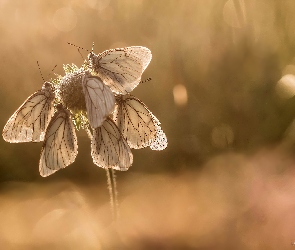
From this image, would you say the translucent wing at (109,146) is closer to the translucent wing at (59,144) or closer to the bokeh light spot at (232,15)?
the translucent wing at (59,144)

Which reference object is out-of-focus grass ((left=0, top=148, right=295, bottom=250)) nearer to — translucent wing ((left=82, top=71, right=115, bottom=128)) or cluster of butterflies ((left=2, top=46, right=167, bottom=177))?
cluster of butterflies ((left=2, top=46, right=167, bottom=177))

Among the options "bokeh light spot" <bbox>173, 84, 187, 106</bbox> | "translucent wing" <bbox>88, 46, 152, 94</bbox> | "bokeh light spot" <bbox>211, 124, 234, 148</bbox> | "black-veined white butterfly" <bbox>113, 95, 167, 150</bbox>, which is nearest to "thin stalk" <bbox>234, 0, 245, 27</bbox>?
"bokeh light spot" <bbox>173, 84, 187, 106</bbox>

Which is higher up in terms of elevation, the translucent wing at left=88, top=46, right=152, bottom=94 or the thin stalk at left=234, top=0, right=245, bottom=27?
the thin stalk at left=234, top=0, right=245, bottom=27

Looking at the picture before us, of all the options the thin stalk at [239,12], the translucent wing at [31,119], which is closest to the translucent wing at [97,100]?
the translucent wing at [31,119]

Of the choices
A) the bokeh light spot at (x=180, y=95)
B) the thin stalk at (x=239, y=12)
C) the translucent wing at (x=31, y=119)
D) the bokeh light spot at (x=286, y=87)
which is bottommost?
the translucent wing at (x=31, y=119)

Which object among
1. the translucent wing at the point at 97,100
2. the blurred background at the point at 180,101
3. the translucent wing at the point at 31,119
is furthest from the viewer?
the blurred background at the point at 180,101

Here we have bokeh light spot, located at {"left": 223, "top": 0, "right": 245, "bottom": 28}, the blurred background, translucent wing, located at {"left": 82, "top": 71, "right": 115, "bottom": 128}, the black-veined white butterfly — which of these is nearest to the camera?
Result: translucent wing, located at {"left": 82, "top": 71, "right": 115, "bottom": 128}
